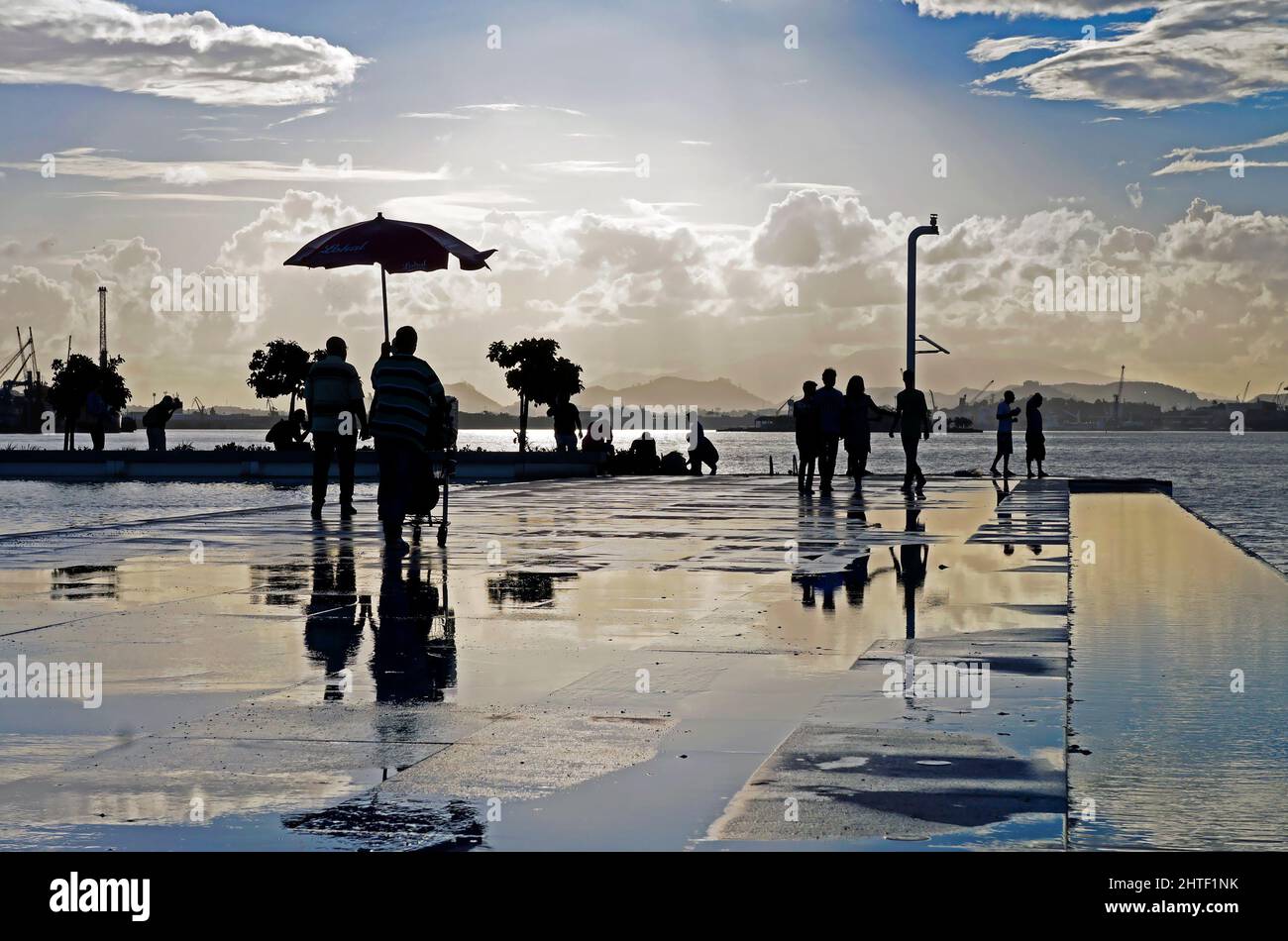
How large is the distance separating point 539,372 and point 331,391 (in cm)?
4782

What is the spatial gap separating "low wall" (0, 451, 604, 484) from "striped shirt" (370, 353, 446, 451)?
2377cm

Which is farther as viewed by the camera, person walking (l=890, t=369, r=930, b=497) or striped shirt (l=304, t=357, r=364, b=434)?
person walking (l=890, t=369, r=930, b=497)

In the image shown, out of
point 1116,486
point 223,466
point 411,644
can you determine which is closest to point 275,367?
point 223,466

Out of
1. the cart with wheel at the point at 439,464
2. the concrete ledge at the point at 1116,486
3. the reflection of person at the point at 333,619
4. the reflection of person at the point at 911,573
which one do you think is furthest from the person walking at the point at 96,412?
the reflection of person at the point at 333,619

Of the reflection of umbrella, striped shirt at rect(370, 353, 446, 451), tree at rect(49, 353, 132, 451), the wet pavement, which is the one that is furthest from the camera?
tree at rect(49, 353, 132, 451)

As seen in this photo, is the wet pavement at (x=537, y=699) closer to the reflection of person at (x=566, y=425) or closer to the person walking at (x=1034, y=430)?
the person walking at (x=1034, y=430)

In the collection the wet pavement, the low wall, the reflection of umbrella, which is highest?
the reflection of umbrella

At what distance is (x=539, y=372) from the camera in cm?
6462

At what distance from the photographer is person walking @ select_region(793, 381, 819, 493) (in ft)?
82.6

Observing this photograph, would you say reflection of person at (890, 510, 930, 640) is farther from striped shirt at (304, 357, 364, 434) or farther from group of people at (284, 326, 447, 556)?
striped shirt at (304, 357, 364, 434)

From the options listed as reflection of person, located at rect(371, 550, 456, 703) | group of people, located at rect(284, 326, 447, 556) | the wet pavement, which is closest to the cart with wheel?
group of people, located at rect(284, 326, 447, 556)
